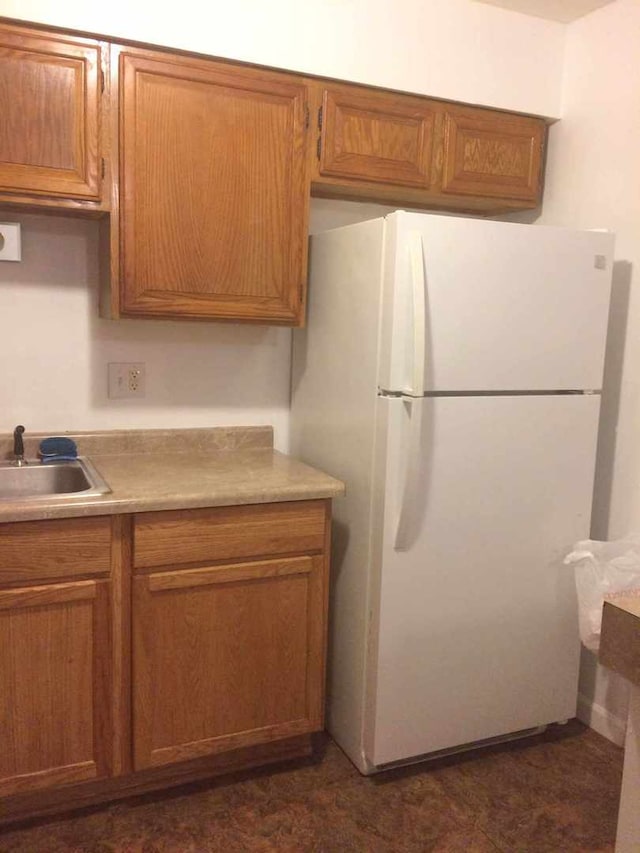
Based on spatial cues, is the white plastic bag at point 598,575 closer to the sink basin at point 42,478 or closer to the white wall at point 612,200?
the white wall at point 612,200

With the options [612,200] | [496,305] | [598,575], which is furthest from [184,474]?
[612,200]

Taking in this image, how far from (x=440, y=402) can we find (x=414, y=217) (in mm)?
491

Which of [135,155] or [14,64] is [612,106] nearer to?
[135,155]

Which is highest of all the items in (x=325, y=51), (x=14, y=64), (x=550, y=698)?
(x=325, y=51)

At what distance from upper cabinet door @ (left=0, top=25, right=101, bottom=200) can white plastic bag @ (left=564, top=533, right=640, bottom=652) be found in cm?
166

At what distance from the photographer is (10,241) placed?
6.70 feet

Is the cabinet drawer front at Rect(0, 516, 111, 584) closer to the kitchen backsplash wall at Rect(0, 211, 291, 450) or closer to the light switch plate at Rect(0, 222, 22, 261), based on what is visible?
the kitchen backsplash wall at Rect(0, 211, 291, 450)

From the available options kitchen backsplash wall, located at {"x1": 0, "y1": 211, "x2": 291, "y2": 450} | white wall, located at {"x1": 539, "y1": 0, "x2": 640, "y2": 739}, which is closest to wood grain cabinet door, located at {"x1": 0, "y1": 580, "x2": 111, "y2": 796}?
kitchen backsplash wall, located at {"x1": 0, "y1": 211, "x2": 291, "y2": 450}

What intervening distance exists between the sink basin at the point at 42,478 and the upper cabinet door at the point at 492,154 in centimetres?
146

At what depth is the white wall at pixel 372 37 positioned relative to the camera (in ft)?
6.06

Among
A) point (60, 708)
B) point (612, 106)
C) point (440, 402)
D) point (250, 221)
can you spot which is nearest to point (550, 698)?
point (440, 402)

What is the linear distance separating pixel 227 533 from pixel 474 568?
729mm

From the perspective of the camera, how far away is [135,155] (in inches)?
74.3

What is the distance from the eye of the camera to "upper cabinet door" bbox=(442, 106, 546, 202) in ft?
7.47
